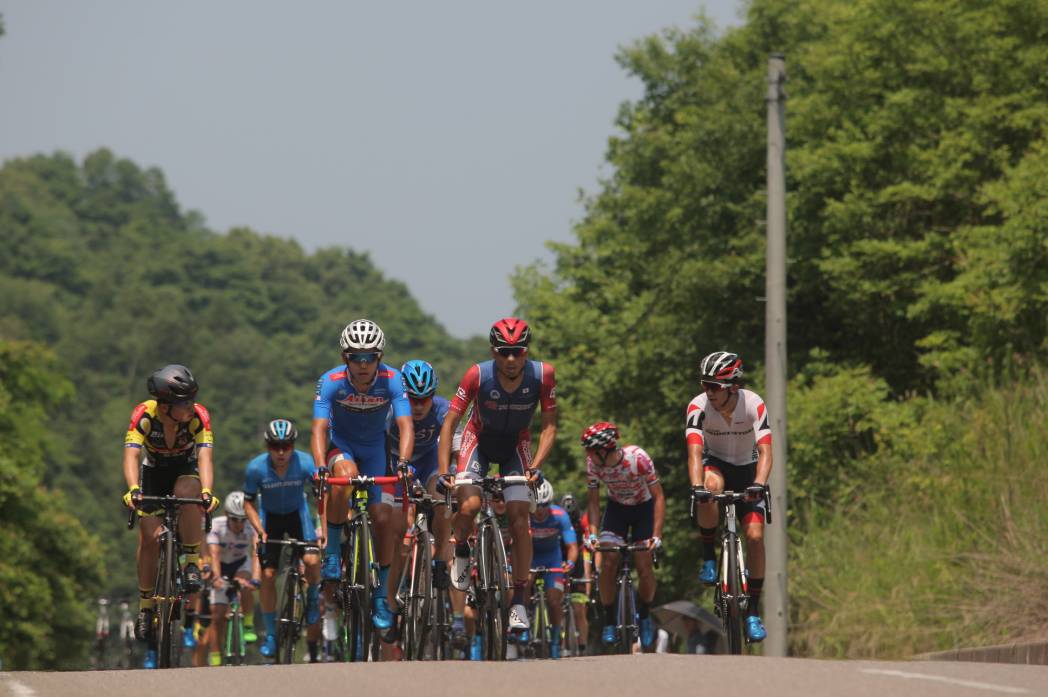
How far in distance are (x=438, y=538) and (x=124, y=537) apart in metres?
99.9

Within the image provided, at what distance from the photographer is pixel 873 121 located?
1549 inches

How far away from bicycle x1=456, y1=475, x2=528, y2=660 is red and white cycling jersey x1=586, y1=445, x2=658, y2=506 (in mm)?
4413

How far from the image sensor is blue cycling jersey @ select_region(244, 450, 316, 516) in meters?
18.7

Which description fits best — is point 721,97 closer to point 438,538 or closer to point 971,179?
point 971,179

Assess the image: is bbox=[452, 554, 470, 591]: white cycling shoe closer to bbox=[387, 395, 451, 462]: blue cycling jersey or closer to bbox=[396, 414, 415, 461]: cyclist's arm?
bbox=[396, 414, 415, 461]: cyclist's arm

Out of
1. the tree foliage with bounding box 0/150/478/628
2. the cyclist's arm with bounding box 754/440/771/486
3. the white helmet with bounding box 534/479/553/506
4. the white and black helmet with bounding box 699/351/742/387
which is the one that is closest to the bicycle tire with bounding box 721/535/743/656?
the cyclist's arm with bounding box 754/440/771/486

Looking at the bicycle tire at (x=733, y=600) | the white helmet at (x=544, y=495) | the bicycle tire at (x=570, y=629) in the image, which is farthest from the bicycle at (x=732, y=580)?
the bicycle tire at (x=570, y=629)

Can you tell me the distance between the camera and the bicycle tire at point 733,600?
15.1 metres

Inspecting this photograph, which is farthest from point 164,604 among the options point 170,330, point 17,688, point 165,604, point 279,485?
point 170,330

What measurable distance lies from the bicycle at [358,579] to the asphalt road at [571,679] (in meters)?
1.88

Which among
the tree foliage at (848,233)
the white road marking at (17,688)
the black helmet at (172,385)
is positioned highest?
the tree foliage at (848,233)

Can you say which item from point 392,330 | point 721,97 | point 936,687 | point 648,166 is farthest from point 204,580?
point 392,330

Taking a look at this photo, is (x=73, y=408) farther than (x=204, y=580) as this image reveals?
Yes

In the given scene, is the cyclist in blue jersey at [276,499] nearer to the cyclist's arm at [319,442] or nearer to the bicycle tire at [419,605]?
the bicycle tire at [419,605]
